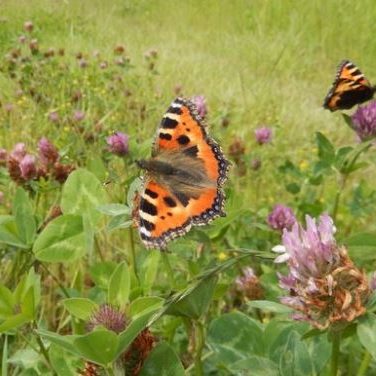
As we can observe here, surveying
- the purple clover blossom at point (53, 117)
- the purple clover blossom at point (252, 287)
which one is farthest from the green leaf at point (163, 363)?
the purple clover blossom at point (53, 117)

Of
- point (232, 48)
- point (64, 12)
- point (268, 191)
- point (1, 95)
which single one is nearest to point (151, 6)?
point (64, 12)

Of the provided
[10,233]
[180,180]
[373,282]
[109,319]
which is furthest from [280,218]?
[109,319]

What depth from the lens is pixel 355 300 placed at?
0.72 metres

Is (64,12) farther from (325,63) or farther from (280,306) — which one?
(280,306)

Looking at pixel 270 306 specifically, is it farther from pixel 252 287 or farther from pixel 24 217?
pixel 252 287

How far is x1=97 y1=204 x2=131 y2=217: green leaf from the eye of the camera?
3.35ft

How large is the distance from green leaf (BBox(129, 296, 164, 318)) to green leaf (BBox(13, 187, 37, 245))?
377mm

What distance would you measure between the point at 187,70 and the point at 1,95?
1.61m

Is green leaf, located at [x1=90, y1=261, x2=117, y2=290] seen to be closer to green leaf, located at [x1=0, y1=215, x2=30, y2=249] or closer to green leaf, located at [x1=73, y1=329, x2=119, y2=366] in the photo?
green leaf, located at [x1=0, y1=215, x2=30, y2=249]

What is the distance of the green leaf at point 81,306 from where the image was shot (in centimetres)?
76

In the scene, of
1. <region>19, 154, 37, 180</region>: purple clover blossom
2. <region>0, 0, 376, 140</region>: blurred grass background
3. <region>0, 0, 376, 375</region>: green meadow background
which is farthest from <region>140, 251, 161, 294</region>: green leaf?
<region>0, 0, 376, 140</region>: blurred grass background

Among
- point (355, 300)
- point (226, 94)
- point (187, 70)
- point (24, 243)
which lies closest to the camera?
point (355, 300)

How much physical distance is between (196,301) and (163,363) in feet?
0.37

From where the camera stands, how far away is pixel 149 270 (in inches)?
40.4
